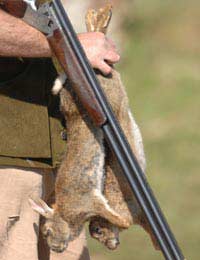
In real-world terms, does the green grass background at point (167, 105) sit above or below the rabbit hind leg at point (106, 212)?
below

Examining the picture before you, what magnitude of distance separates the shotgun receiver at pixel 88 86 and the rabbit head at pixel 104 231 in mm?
266

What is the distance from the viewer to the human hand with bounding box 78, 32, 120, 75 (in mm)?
4133

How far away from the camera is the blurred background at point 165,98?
744 centimetres

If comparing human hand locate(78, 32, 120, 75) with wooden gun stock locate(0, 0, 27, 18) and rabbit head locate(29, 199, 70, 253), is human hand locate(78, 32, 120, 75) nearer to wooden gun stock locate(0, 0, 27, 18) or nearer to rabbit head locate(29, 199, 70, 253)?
wooden gun stock locate(0, 0, 27, 18)

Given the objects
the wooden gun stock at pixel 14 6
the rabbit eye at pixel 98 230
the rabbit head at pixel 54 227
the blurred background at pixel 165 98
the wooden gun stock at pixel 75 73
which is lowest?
the blurred background at pixel 165 98

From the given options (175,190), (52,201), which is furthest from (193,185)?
(52,201)

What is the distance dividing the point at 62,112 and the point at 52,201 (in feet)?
1.75

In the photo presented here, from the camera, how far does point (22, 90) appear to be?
442cm

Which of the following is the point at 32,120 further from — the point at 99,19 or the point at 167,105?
the point at 167,105

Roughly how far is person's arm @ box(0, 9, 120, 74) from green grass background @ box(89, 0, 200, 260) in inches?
116

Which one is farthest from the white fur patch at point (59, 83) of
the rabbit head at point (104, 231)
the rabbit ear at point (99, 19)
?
the rabbit head at point (104, 231)

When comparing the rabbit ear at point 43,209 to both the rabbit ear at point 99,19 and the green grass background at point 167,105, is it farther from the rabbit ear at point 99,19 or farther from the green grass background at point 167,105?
the green grass background at point 167,105

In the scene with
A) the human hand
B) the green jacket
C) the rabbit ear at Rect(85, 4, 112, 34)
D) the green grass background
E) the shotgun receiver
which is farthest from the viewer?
the green grass background

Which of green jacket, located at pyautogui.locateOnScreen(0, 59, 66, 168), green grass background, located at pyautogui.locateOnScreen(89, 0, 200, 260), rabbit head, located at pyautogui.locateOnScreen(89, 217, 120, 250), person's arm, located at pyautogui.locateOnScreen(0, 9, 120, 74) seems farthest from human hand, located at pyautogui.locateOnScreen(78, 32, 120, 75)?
green grass background, located at pyautogui.locateOnScreen(89, 0, 200, 260)
